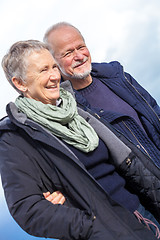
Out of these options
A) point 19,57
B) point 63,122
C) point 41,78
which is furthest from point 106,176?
point 19,57

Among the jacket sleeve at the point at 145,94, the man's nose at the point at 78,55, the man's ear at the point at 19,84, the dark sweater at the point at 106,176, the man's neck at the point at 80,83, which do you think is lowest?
the dark sweater at the point at 106,176

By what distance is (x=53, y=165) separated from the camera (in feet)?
6.73

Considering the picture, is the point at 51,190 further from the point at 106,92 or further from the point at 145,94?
the point at 145,94

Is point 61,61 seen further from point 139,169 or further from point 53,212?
point 53,212

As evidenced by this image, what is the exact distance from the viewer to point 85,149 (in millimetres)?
2133

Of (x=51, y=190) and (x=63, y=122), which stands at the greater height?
(x=63, y=122)

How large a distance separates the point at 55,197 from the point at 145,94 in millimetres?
1734

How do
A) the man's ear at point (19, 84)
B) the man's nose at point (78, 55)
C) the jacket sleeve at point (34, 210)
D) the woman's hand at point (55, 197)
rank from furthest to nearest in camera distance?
the man's nose at point (78, 55)
the man's ear at point (19, 84)
the woman's hand at point (55, 197)
the jacket sleeve at point (34, 210)

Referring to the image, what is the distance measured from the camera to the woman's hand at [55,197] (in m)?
2.01

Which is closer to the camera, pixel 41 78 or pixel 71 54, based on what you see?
pixel 41 78

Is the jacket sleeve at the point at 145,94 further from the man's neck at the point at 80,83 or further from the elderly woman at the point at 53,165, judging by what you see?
the elderly woman at the point at 53,165

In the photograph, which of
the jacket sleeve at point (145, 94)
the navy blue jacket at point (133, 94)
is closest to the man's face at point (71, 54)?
the navy blue jacket at point (133, 94)

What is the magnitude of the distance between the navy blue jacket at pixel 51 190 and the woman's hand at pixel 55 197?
0.12 feet

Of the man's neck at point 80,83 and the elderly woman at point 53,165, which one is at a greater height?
the man's neck at point 80,83
